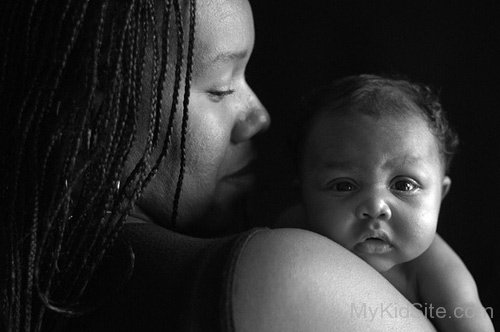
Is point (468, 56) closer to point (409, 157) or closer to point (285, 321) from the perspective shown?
point (409, 157)

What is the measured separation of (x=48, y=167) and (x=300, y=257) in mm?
368

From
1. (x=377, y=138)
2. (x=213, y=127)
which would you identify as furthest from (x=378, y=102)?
(x=213, y=127)

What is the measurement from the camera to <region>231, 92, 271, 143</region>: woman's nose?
46.3 inches

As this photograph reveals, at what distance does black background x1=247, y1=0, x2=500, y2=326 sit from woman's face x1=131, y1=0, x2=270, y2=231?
1.08 ft

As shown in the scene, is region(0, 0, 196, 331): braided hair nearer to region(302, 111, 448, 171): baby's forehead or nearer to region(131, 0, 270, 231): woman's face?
region(131, 0, 270, 231): woman's face

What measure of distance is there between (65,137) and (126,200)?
146mm

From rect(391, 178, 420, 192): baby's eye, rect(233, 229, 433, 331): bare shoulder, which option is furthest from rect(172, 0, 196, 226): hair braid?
rect(391, 178, 420, 192): baby's eye

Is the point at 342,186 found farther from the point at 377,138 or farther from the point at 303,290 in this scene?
the point at 303,290

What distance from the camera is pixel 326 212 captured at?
120cm

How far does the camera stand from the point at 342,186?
1.20 m

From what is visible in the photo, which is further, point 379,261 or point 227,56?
point 379,261

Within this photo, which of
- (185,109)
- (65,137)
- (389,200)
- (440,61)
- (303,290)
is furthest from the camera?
(440,61)

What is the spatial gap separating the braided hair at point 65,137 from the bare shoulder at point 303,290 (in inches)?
7.4

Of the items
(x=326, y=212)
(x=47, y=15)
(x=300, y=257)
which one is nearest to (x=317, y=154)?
(x=326, y=212)
